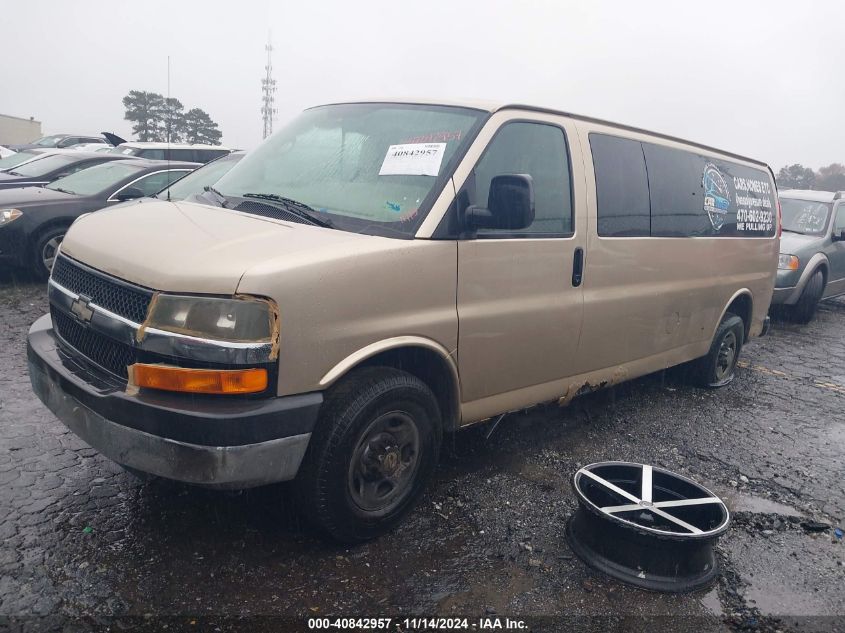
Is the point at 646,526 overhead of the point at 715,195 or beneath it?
beneath

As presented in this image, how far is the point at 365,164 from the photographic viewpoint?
3309mm

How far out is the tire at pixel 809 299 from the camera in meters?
9.11

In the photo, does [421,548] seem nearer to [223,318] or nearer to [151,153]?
[223,318]

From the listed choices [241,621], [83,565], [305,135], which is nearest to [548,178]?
[305,135]

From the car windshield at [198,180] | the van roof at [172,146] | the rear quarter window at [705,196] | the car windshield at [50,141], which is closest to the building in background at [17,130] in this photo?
the car windshield at [50,141]

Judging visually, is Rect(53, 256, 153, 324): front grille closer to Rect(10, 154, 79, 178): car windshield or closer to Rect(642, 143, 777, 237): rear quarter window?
Rect(642, 143, 777, 237): rear quarter window

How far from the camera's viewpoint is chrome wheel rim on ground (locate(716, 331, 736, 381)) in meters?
5.73

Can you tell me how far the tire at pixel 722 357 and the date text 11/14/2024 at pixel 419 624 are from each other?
145 inches

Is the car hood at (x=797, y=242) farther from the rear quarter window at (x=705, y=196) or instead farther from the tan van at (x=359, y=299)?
the tan van at (x=359, y=299)

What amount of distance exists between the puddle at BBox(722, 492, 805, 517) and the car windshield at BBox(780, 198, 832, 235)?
7.23 metres

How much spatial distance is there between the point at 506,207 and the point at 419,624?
1832 millimetres

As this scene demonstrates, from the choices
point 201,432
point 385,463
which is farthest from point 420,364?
point 201,432

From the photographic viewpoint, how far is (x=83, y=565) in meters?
2.70

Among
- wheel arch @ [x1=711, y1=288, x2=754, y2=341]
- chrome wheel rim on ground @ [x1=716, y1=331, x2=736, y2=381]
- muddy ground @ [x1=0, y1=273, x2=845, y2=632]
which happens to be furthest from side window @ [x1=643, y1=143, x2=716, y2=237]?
muddy ground @ [x1=0, y1=273, x2=845, y2=632]
